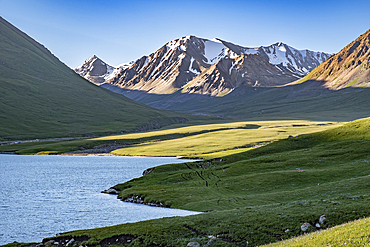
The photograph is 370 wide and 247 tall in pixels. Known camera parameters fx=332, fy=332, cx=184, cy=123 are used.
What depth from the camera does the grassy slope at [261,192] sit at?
3259 cm

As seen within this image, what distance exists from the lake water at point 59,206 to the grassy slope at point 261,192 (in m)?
5.26

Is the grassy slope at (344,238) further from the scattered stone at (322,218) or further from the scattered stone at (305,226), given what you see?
the scattered stone at (322,218)

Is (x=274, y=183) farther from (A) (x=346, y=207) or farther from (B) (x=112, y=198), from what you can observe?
(B) (x=112, y=198)

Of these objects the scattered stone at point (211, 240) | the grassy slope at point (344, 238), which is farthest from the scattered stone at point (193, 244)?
the grassy slope at point (344, 238)

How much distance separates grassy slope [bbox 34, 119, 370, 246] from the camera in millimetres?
32594

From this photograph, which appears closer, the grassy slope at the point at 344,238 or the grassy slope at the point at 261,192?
the grassy slope at the point at 344,238

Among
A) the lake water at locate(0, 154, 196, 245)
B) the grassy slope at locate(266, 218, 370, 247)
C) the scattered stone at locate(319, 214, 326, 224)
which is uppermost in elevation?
the grassy slope at locate(266, 218, 370, 247)

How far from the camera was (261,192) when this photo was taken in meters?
53.5

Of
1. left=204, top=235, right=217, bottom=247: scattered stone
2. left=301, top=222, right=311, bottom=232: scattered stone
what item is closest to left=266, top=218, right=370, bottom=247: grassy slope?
left=301, top=222, right=311, bottom=232: scattered stone

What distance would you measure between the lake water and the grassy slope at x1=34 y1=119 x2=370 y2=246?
526 centimetres

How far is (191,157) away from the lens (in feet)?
410

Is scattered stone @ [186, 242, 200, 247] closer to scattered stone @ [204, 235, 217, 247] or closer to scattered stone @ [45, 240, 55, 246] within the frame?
scattered stone @ [204, 235, 217, 247]

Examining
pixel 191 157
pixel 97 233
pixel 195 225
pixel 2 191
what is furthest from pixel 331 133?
pixel 2 191

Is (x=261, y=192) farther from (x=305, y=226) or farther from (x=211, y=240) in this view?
(x=211, y=240)
